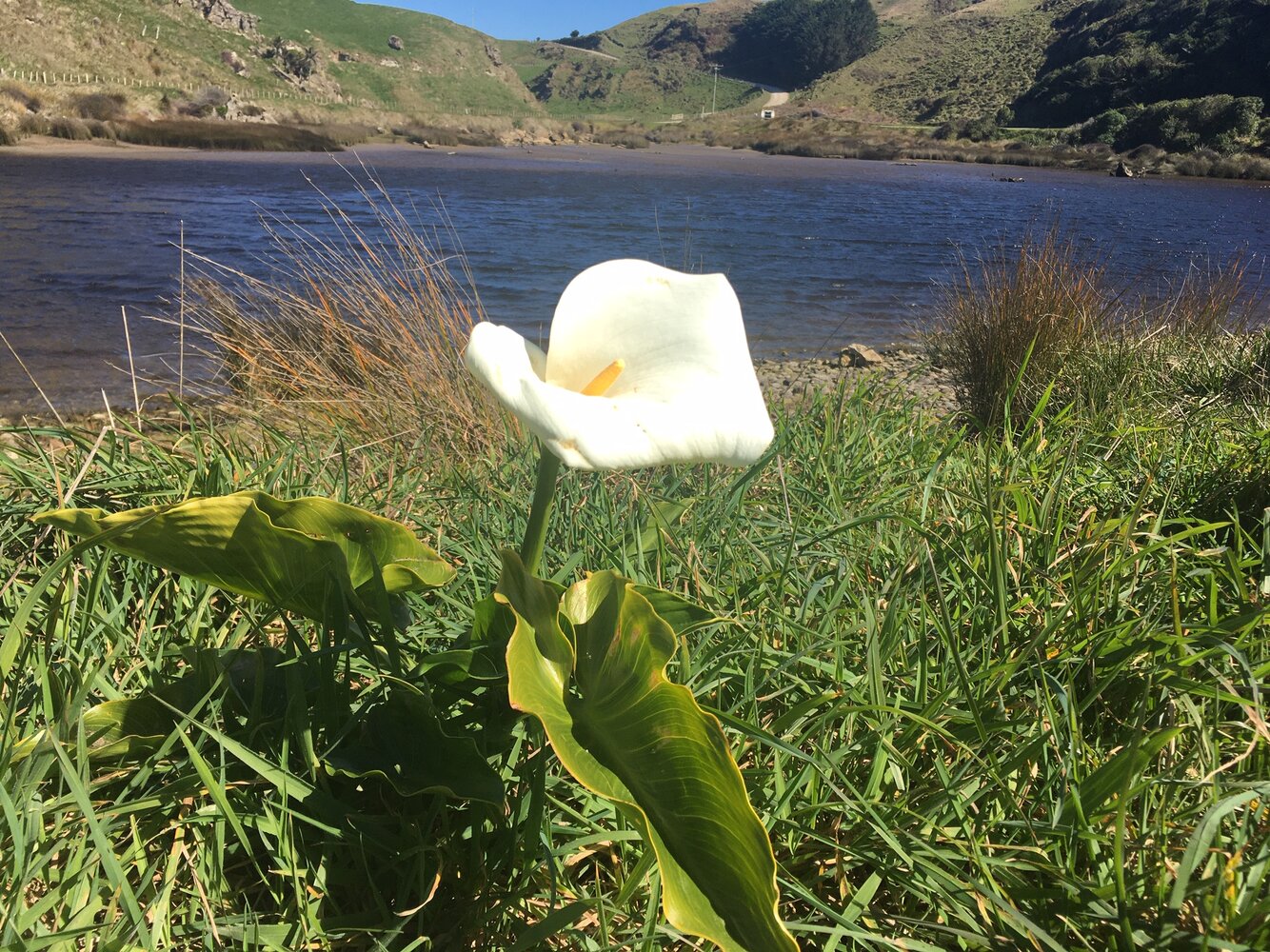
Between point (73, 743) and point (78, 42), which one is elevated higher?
point (78, 42)

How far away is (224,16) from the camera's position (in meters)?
56.0

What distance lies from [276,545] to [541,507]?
0.33 meters

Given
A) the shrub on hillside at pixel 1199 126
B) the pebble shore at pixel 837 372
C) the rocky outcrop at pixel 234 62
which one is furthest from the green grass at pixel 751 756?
the rocky outcrop at pixel 234 62

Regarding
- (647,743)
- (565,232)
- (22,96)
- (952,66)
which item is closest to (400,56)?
(22,96)

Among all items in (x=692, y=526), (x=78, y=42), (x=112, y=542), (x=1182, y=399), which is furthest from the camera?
(x=78, y=42)

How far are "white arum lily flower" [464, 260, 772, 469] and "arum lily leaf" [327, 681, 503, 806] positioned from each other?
49 centimetres

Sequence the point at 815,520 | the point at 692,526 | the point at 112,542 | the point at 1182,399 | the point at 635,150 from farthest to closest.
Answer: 1. the point at 635,150
2. the point at 1182,399
3. the point at 815,520
4. the point at 692,526
5. the point at 112,542

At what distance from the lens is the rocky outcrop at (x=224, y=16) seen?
54.3 m

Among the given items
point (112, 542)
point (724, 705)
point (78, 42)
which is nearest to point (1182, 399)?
point (724, 705)

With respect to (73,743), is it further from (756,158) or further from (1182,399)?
(756,158)

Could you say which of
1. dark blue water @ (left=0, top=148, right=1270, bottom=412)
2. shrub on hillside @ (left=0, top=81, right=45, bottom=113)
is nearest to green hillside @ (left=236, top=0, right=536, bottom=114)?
shrub on hillside @ (left=0, top=81, right=45, bottom=113)

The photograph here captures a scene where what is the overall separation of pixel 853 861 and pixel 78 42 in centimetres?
5333

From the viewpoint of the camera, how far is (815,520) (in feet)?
6.95

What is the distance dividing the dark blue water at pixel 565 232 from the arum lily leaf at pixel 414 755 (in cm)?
311
